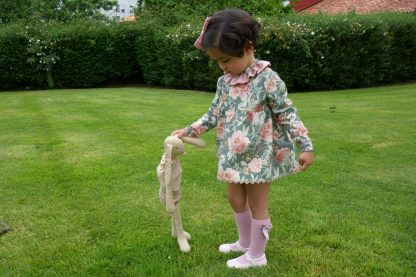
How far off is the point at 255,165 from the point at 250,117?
0.91 ft

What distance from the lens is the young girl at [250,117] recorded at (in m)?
2.62

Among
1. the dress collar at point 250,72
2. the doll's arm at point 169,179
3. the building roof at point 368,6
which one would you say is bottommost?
the doll's arm at point 169,179

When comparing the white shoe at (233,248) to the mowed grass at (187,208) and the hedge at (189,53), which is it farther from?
the hedge at (189,53)

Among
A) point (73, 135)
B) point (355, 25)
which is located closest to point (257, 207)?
point (73, 135)

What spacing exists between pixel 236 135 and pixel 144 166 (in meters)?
2.84

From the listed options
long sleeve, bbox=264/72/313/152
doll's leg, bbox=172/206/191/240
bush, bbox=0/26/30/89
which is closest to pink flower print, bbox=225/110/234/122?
long sleeve, bbox=264/72/313/152

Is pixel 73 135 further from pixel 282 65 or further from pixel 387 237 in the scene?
pixel 282 65

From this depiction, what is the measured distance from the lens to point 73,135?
7457 millimetres

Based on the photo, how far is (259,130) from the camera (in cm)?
276

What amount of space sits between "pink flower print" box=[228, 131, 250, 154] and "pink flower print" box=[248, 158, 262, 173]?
0.27 feet

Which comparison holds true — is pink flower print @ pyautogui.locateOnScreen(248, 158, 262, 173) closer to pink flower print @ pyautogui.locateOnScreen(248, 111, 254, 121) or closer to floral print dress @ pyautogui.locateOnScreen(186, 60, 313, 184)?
floral print dress @ pyautogui.locateOnScreen(186, 60, 313, 184)

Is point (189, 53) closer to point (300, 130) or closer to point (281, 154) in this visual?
point (281, 154)

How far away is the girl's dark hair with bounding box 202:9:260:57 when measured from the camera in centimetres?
258

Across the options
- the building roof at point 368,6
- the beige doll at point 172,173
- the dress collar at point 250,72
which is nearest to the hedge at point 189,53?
the building roof at point 368,6
